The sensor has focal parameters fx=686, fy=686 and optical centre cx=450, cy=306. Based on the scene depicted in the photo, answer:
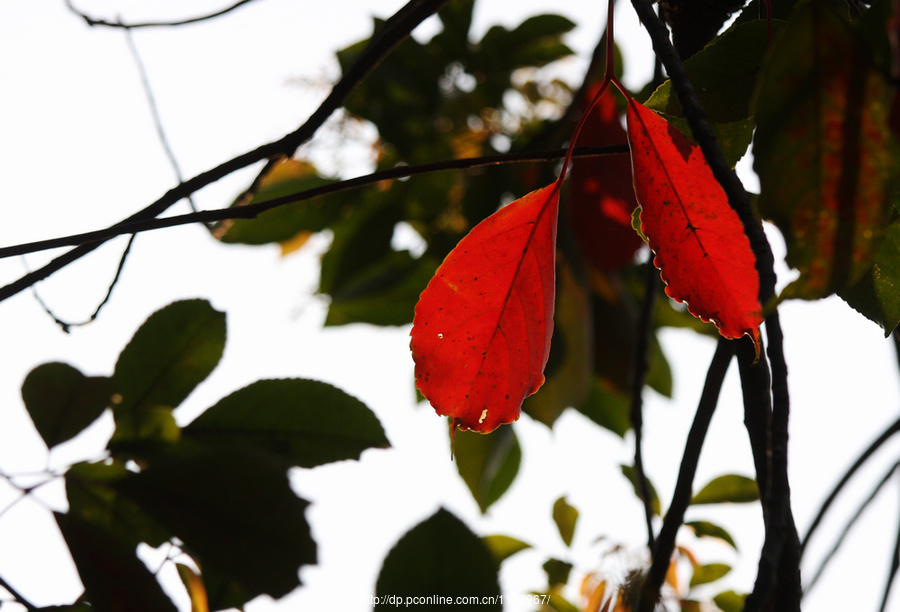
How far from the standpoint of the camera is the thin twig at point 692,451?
0.34 metres

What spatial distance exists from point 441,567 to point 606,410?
0.72m

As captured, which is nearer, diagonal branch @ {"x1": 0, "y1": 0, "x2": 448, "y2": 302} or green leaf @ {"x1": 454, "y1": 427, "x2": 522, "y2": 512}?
diagonal branch @ {"x1": 0, "y1": 0, "x2": 448, "y2": 302}

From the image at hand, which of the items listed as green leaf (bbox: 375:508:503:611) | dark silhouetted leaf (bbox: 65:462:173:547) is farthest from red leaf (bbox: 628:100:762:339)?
dark silhouetted leaf (bbox: 65:462:173:547)

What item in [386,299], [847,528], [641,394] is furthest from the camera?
[386,299]

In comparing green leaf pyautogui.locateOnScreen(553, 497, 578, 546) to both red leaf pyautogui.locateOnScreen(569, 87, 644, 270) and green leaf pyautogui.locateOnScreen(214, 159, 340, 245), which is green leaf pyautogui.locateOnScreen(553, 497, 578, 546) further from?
green leaf pyautogui.locateOnScreen(214, 159, 340, 245)

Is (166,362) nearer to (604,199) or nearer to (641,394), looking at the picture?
(641,394)

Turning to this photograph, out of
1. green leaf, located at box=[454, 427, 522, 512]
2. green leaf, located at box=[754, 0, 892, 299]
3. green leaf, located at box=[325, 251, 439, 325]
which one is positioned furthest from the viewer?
green leaf, located at box=[325, 251, 439, 325]

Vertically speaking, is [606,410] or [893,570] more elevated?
[606,410]

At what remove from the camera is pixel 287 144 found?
11.3 inches

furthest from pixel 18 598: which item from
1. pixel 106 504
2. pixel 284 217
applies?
pixel 284 217

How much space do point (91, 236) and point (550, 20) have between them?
2.62ft

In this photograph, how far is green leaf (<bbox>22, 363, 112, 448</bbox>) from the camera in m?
0.31

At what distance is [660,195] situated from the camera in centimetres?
26

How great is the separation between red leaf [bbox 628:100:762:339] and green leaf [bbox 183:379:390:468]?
15cm
